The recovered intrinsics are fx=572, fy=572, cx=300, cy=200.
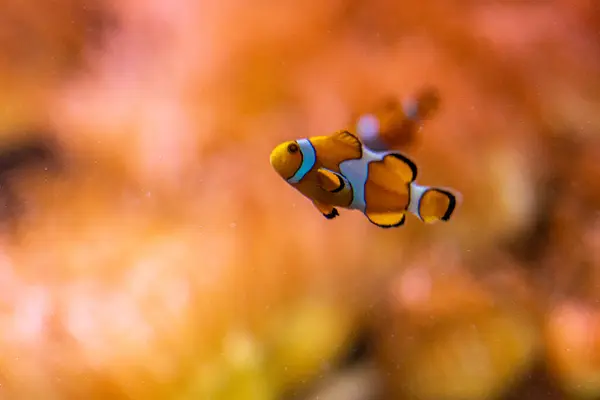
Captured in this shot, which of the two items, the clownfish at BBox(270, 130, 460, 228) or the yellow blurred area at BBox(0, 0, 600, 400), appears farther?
the yellow blurred area at BBox(0, 0, 600, 400)

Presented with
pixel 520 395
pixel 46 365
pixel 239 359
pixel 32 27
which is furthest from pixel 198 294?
pixel 32 27

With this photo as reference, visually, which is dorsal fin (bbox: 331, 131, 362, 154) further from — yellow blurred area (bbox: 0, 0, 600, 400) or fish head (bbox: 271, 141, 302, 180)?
yellow blurred area (bbox: 0, 0, 600, 400)

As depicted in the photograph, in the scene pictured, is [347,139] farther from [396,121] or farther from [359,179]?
[396,121]

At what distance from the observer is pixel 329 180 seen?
2.25 ft

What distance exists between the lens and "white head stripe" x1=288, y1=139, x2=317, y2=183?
0.68m

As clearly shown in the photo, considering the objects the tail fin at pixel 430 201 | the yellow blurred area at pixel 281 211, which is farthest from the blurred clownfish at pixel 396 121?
the tail fin at pixel 430 201

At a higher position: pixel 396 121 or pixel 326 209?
pixel 396 121

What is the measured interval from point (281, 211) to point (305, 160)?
227 millimetres

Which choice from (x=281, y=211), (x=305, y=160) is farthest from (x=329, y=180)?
(x=281, y=211)

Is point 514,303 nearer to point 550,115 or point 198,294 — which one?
point 550,115

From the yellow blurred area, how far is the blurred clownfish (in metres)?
0.02

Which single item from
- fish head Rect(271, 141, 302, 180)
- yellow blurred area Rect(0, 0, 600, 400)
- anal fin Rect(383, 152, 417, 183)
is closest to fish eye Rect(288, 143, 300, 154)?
fish head Rect(271, 141, 302, 180)

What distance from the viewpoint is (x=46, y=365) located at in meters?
0.83

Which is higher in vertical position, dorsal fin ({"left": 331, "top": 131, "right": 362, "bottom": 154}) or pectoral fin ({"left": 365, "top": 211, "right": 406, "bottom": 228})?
dorsal fin ({"left": 331, "top": 131, "right": 362, "bottom": 154})
